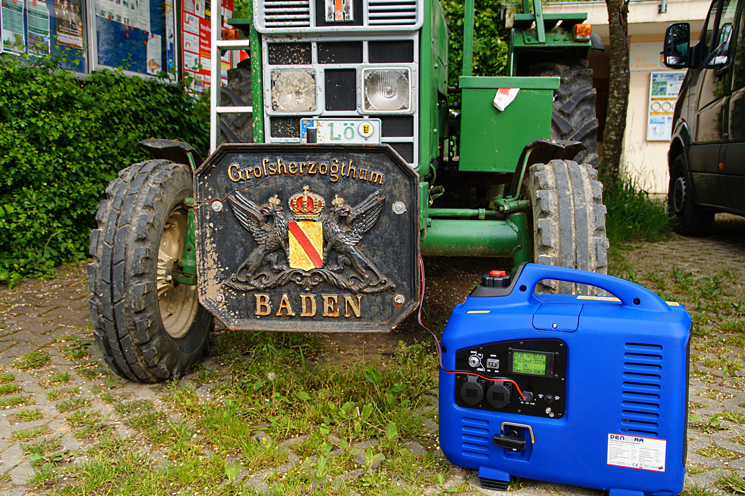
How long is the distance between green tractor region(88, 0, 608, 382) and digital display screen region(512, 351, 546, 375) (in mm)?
511

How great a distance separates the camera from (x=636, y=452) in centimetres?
183

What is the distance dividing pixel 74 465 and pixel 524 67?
14.8 ft

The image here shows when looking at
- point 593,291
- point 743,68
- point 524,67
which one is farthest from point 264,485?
point 743,68

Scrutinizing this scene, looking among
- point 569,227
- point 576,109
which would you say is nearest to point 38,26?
point 576,109

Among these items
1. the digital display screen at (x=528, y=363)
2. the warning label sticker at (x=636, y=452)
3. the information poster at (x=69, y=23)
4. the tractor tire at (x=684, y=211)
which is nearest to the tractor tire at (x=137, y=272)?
the digital display screen at (x=528, y=363)

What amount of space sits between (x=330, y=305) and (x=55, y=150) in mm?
3804

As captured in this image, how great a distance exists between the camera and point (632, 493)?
72.6 inches

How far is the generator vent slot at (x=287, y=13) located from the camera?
2.75m

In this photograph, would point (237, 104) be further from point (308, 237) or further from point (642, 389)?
point (642, 389)

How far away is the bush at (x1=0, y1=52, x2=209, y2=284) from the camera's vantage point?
4.62 m

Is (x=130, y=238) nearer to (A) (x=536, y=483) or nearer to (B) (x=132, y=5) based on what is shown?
(A) (x=536, y=483)

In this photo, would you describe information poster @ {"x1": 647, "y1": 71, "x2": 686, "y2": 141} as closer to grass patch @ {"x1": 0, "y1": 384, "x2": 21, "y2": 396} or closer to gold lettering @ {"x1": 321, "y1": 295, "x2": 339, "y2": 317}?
gold lettering @ {"x1": 321, "y1": 295, "x2": 339, "y2": 317}

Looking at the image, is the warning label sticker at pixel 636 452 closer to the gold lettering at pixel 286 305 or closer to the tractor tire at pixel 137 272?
the gold lettering at pixel 286 305

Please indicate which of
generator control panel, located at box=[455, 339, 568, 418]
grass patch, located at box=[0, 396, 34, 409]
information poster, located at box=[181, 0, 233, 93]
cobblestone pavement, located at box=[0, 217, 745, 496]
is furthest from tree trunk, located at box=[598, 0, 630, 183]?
grass patch, located at box=[0, 396, 34, 409]
